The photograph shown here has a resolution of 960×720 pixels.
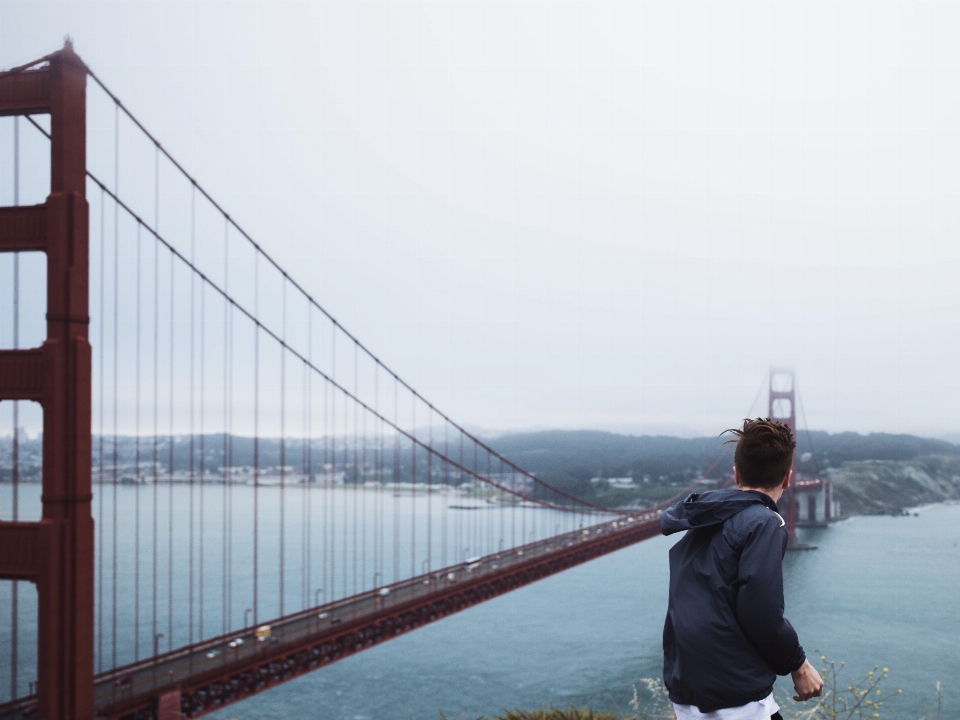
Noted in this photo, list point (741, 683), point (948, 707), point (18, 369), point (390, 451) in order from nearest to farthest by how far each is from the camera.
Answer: point (741, 683) → point (18, 369) → point (948, 707) → point (390, 451)

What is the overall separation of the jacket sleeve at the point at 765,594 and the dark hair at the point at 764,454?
0.15 metres

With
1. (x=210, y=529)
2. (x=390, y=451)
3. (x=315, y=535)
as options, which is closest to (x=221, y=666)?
(x=315, y=535)

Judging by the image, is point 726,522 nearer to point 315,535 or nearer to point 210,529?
point 315,535

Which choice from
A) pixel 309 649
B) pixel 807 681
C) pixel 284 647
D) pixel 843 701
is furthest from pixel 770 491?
pixel 309 649

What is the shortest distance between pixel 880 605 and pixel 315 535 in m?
41.5

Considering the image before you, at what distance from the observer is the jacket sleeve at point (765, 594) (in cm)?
168

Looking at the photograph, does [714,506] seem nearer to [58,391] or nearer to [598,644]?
[58,391]

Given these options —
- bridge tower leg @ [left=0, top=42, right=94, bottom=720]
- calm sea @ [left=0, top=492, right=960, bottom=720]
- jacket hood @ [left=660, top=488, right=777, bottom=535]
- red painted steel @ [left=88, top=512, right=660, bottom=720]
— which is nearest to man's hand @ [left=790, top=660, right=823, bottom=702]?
jacket hood @ [left=660, top=488, right=777, bottom=535]

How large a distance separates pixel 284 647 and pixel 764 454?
10807mm

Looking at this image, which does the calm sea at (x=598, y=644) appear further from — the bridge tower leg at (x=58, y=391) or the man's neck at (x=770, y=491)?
the man's neck at (x=770, y=491)

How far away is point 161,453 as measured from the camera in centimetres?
5850

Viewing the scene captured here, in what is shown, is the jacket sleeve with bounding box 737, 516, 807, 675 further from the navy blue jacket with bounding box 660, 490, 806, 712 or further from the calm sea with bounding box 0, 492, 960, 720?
the calm sea with bounding box 0, 492, 960, 720

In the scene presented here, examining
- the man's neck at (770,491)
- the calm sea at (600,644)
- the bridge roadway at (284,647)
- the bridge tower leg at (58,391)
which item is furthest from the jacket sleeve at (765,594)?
the calm sea at (600,644)

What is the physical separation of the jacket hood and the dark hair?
0.05 meters
